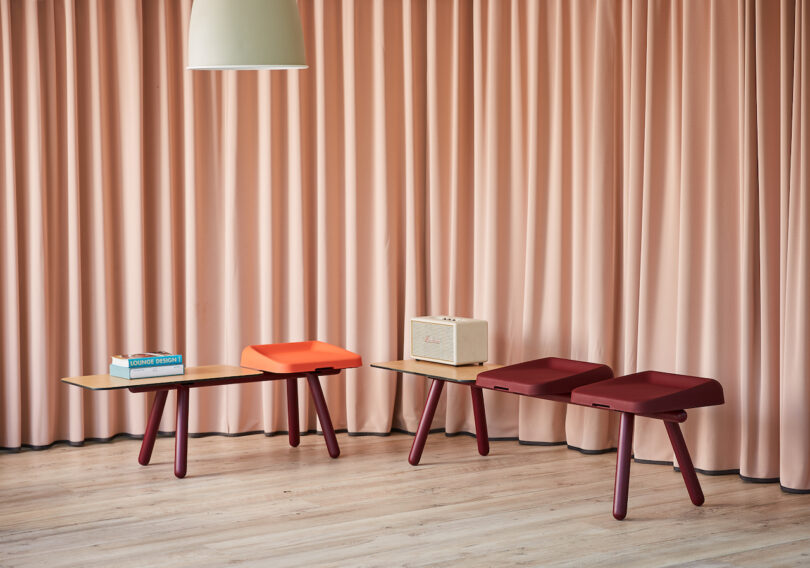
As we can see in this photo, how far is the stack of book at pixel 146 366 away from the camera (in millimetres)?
4043

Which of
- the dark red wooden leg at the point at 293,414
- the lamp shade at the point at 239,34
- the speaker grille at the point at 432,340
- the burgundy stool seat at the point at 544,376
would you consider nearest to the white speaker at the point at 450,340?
the speaker grille at the point at 432,340

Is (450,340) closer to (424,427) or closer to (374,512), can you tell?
(424,427)

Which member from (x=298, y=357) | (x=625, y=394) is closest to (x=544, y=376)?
(x=625, y=394)

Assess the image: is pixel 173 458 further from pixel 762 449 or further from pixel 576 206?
pixel 762 449

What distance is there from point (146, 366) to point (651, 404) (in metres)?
2.04

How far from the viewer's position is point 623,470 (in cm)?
351

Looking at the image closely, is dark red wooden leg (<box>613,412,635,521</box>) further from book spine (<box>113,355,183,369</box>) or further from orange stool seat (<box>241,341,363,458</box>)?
book spine (<box>113,355,183,369</box>)

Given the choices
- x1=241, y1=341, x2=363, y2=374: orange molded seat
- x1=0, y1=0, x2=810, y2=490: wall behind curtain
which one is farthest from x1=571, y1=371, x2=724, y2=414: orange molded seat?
x1=241, y1=341, x2=363, y2=374: orange molded seat

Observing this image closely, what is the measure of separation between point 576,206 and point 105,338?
91.5 inches

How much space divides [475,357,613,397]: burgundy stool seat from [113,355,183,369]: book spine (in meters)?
1.28

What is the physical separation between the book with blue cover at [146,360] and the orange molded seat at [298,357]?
1.18ft

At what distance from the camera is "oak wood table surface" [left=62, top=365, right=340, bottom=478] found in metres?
3.99

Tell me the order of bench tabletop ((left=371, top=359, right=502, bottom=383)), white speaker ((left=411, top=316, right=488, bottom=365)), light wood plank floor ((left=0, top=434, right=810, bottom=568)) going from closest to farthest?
light wood plank floor ((left=0, top=434, right=810, bottom=568))
bench tabletop ((left=371, top=359, right=502, bottom=383))
white speaker ((left=411, top=316, right=488, bottom=365))

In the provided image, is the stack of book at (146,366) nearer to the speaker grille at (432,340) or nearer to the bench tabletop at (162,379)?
the bench tabletop at (162,379)
